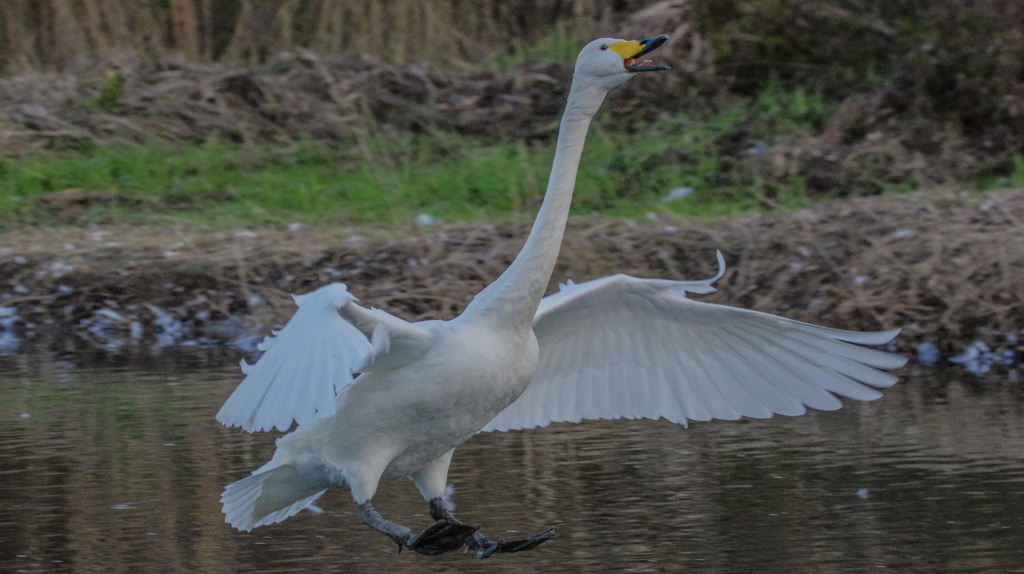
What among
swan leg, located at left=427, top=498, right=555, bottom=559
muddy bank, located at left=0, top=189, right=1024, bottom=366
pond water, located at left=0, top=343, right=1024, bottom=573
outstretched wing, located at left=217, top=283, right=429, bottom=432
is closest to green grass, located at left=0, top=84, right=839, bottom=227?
muddy bank, located at left=0, top=189, right=1024, bottom=366

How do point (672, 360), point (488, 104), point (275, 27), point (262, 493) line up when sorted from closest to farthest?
Result: point (262, 493) → point (672, 360) → point (488, 104) → point (275, 27)

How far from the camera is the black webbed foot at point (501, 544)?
483 cm

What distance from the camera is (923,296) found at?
28.8 feet

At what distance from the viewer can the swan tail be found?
515 centimetres

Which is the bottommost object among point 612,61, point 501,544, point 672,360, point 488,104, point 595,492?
point 595,492

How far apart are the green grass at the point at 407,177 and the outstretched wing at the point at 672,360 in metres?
5.58

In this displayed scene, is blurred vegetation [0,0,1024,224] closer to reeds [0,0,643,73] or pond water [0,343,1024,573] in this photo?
reeds [0,0,643,73]

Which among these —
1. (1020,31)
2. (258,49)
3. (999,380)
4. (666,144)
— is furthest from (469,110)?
(999,380)

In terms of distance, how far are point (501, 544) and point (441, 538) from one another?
7.9 inches

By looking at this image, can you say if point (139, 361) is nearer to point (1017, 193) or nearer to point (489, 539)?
point (489, 539)

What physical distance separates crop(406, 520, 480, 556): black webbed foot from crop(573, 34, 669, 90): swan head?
160 centimetres

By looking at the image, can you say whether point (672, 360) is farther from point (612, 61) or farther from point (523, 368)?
point (612, 61)

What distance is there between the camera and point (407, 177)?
12688 millimetres

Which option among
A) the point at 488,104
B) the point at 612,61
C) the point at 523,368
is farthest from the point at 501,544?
the point at 488,104
